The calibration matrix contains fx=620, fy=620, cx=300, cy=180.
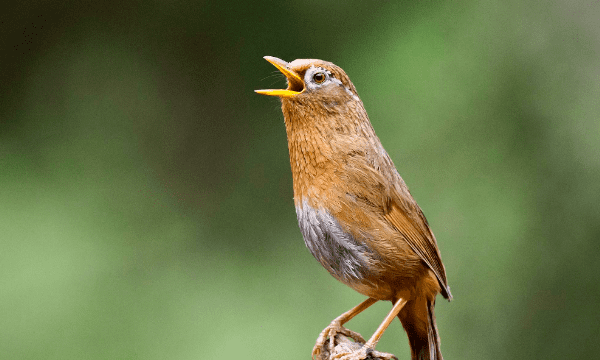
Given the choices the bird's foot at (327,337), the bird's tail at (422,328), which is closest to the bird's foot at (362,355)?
the bird's foot at (327,337)

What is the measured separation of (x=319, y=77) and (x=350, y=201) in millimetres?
645

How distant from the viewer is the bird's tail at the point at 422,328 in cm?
324

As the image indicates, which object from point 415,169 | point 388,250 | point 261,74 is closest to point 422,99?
point 415,169

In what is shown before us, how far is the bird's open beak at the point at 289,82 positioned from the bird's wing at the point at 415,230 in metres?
0.73

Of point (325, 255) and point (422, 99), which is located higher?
point (422, 99)

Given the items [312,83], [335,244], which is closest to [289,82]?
[312,83]

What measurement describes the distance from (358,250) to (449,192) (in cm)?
244

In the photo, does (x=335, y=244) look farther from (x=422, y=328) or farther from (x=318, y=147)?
(x=422, y=328)

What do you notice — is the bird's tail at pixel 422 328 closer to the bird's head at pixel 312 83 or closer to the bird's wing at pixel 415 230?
the bird's wing at pixel 415 230

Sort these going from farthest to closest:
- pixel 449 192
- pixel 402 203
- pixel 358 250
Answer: pixel 449 192 < pixel 402 203 < pixel 358 250

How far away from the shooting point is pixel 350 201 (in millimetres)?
Answer: 2982

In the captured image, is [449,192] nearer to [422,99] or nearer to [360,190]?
[422,99]

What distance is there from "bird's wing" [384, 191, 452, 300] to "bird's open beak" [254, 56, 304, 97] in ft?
2.41

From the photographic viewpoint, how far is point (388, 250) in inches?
119
